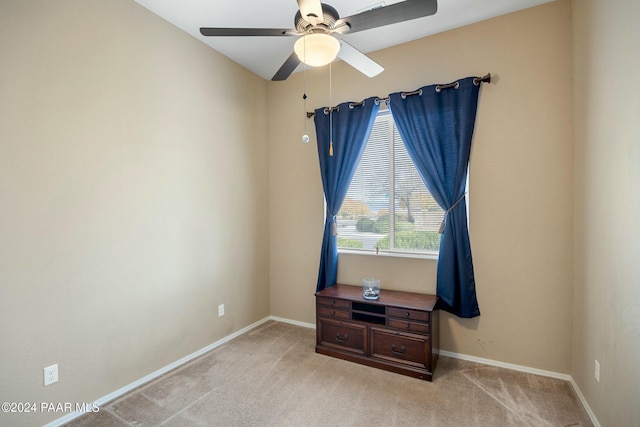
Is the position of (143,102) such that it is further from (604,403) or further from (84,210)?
(604,403)

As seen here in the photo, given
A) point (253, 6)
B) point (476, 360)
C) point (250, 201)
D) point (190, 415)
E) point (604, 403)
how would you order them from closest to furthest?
point (604, 403) → point (190, 415) → point (253, 6) → point (476, 360) → point (250, 201)

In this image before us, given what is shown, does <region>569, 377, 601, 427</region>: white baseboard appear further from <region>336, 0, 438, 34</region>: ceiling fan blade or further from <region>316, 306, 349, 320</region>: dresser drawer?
<region>336, 0, 438, 34</region>: ceiling fan blade

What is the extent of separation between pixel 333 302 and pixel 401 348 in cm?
71

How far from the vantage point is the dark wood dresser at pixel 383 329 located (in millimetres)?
2439

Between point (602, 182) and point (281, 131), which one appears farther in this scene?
point (281, 131)

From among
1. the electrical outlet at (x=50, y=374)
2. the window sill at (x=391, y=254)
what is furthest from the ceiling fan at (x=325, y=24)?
the electrical outlet at (x=50, y=374)

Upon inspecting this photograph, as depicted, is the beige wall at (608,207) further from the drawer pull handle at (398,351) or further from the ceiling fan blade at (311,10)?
the ceiling fan blade at (311,10)

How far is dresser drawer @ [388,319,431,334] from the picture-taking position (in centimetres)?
242

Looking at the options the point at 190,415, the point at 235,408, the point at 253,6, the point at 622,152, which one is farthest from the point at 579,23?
the point at 190,415

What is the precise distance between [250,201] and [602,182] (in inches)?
122

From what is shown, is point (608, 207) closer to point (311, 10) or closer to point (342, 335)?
point (311, 10)

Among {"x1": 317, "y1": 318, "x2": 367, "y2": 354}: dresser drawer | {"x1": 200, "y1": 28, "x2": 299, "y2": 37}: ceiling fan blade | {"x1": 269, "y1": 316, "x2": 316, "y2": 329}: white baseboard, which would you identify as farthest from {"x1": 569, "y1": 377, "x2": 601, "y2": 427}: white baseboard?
{"x1": 200, "y1": 28, "x2": 299, "y2": 37}: ceiling fan blade

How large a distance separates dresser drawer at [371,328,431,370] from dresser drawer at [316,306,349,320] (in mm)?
288

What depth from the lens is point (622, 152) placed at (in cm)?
158
